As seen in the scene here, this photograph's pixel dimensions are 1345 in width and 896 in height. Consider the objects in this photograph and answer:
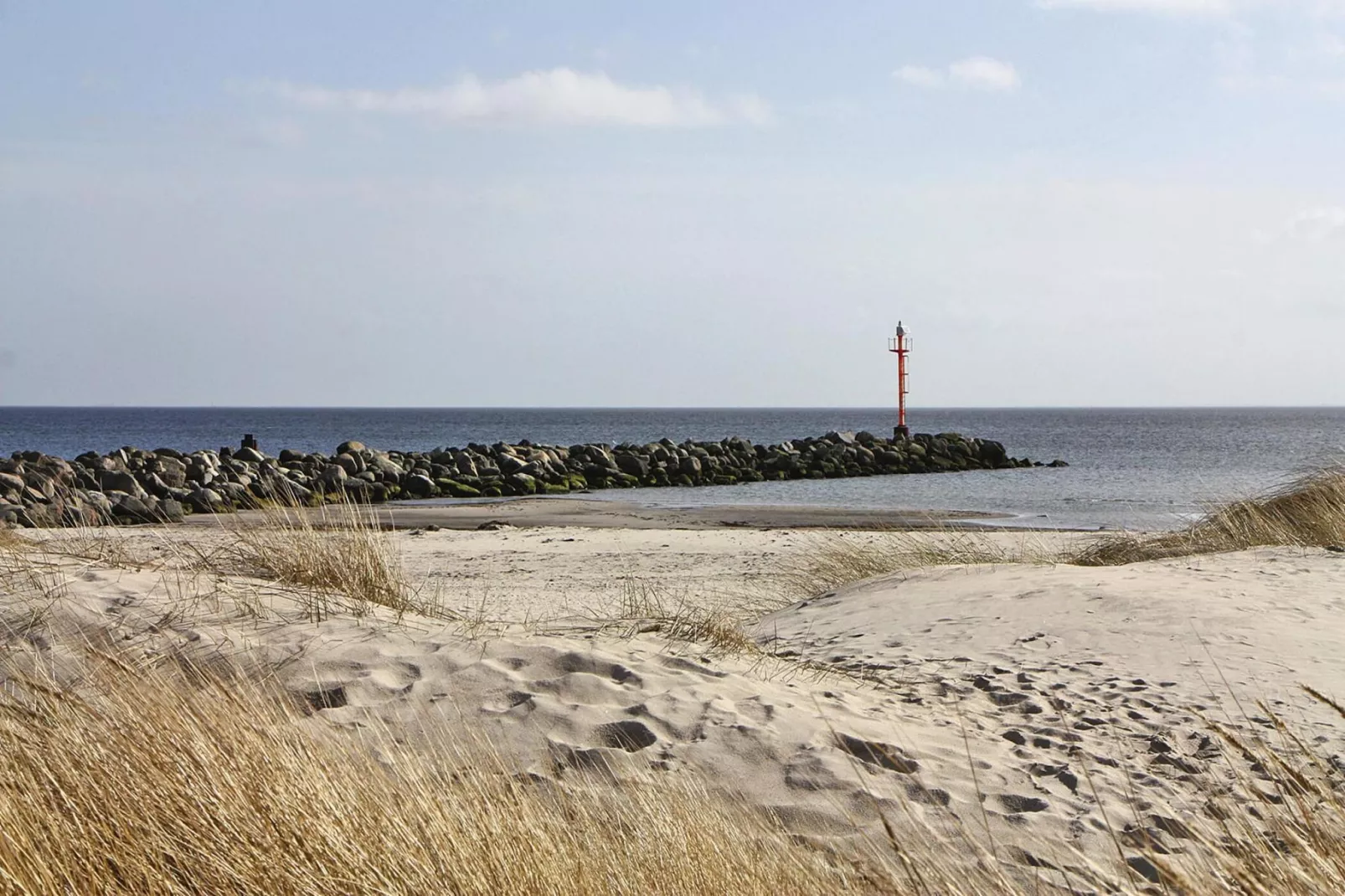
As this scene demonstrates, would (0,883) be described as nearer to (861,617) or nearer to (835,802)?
(835,802)

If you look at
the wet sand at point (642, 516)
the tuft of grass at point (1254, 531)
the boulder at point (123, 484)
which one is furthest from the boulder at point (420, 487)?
the tuft of grass at point (1254, 531)

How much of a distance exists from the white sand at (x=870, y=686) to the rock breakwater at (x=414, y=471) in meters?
12.6

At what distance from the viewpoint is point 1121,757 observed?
424cm

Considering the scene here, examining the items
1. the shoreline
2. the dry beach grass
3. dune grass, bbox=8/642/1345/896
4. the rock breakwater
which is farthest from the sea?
dune grass, bbox=8/642/1345/896

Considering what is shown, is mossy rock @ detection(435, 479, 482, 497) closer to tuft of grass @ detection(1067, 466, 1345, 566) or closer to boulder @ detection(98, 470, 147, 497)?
boulder @ detection(98, 470, 147, 497)

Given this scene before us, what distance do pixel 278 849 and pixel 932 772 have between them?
2.34 meters

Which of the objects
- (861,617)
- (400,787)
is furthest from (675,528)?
(400,787)

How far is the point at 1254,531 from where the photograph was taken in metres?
10.4

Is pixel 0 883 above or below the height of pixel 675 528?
above

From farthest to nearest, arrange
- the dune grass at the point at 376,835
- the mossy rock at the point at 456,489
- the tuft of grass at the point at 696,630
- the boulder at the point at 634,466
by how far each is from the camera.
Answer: the boulder at the point at 634,466 → the mossy rock at the point at 456,489 → the tuft of grass at the point at 696,630 → the dune grass at the point at 376,835

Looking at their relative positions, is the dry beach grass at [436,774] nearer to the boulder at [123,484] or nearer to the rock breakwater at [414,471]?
the rock breakwater at [414,471]

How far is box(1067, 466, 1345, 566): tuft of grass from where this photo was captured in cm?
997

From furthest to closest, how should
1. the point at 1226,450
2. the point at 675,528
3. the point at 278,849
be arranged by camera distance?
the point at 1226,450
the point at 675,528
the point at 278,849

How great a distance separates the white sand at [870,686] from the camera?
3.82 m
